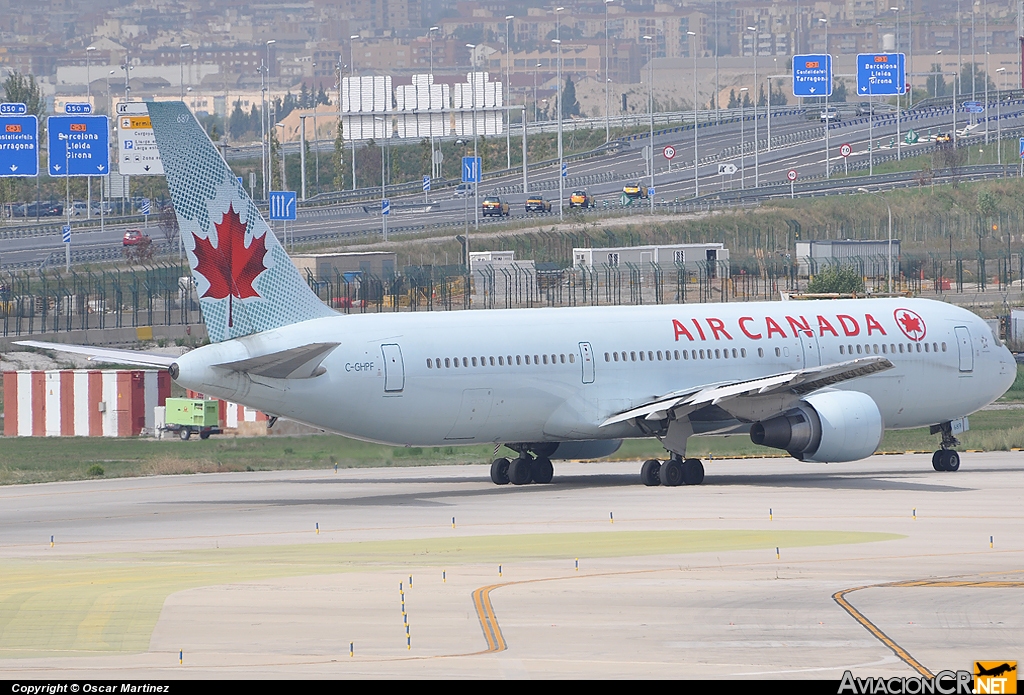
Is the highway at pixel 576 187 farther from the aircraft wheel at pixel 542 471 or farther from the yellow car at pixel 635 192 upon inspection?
the aircraft wheel at pixel 542 471

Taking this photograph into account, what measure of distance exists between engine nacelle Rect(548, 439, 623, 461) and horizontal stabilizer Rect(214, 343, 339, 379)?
822cm

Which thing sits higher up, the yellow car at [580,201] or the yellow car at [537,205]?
the yellow car at [580,201]

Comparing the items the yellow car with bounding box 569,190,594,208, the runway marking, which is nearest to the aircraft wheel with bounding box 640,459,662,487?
the runway marking

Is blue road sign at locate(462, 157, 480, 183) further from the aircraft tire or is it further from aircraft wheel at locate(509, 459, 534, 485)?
aircraft wheel at locate(509, 459, 534, 485)

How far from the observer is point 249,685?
1745cm

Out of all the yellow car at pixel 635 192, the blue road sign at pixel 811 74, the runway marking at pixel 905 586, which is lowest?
the runway marking at pixel 905 586

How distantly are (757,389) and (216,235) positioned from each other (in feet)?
43.7

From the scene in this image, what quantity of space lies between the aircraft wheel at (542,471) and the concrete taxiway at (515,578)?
27 cm

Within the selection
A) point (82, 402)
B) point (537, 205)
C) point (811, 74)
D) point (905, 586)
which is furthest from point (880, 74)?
point (905, 586)

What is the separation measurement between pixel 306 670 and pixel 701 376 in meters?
24.7

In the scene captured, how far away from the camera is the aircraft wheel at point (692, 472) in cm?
4088

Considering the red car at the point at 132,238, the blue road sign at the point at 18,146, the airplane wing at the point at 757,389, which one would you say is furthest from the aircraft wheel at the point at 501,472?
the red car at the point at 132,238

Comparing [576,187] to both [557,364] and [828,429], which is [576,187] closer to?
[557,364]

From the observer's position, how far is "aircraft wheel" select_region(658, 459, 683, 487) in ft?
133
